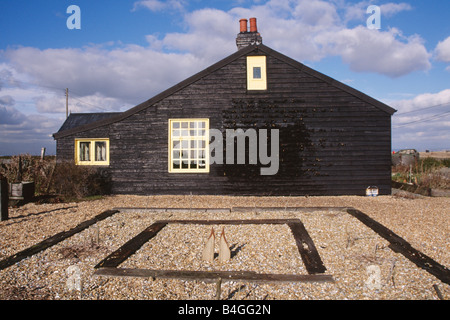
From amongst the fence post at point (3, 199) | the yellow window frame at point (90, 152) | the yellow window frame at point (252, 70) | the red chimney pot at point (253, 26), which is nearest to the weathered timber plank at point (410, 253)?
the yellow window frame at point (252, 70)

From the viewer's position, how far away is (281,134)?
1103 centimetres

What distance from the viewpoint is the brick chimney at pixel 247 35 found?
41.5ft

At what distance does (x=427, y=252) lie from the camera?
488 centimetres

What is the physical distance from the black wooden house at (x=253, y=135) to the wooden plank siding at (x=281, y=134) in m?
0.04

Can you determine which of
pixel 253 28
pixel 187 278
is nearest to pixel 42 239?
pixel 187 278

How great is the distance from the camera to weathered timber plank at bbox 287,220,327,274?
13.5ft

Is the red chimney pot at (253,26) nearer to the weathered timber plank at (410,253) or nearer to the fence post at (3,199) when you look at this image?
the weathered timber plank at (410,253)

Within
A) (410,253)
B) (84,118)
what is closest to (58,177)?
(410,253)

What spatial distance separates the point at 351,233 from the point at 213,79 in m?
7.47

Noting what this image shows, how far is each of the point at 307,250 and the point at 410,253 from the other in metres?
Result: 1.54

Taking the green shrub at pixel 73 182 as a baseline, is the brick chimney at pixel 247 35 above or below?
above

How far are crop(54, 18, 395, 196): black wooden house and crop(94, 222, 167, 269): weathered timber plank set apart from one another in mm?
5045
